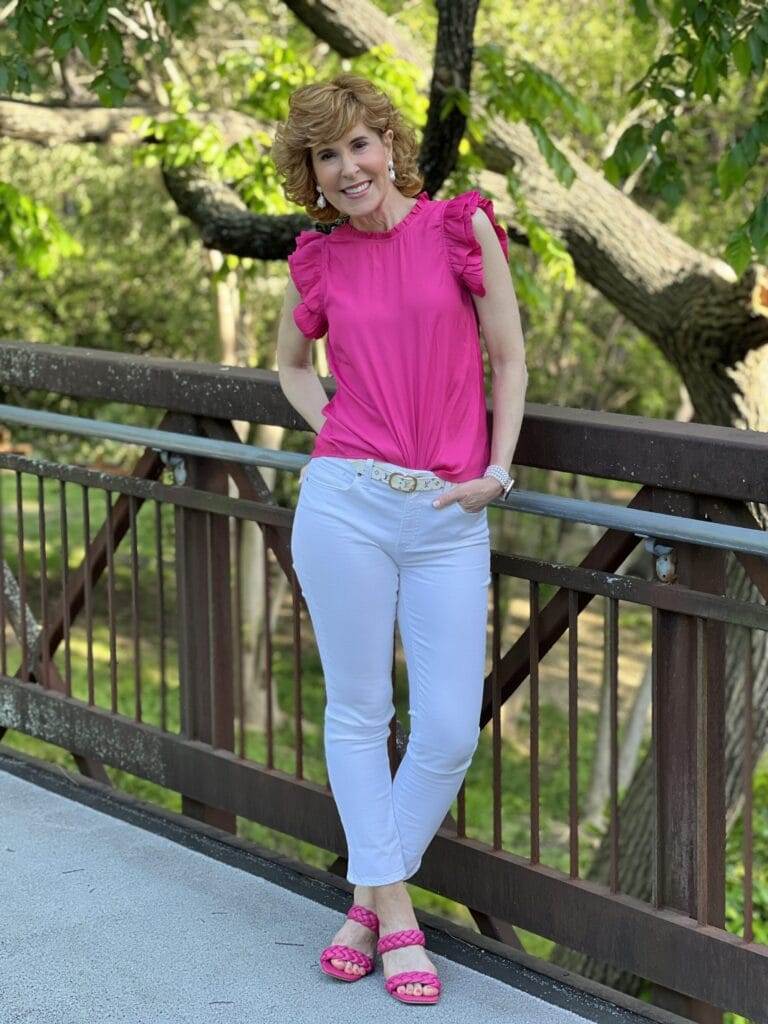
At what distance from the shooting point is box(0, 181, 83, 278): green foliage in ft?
30.8

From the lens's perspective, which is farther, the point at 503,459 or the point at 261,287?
the point at 261,287

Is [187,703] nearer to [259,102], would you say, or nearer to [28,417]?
[28,417]

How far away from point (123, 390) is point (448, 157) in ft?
10.6

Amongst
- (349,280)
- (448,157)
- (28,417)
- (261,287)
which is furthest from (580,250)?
(261,287)

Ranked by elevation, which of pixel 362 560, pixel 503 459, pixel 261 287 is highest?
pixel 503 459

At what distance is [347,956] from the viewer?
3.08 m

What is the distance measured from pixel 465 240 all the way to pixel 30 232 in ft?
23.8

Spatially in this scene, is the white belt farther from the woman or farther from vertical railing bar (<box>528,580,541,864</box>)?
vertical railing bar (<box>528,580,541,864</box>)

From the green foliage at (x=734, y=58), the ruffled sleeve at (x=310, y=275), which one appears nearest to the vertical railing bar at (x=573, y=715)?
the ruffled sleeve at (x=310, y=275)

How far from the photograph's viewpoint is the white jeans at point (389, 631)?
2926mm

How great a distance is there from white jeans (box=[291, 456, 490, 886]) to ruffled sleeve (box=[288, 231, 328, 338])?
31cm

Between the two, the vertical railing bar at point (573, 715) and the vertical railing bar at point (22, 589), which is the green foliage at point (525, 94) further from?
the vertical railing bar at point (573, 715)

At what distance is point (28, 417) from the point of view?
13.8 feet

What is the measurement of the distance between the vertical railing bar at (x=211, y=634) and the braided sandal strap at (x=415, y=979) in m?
1.05
